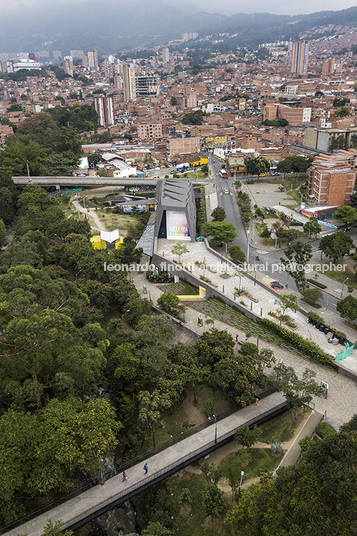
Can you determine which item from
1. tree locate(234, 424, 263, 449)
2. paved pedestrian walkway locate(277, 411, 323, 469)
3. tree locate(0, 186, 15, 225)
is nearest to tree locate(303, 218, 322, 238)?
paved pedestrian walkway locate(277, 411, 323, 469)

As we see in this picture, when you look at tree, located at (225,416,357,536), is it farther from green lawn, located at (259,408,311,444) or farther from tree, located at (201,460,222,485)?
green lawn, located at (259,408,311,444)

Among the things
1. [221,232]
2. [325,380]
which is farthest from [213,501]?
[221,232]

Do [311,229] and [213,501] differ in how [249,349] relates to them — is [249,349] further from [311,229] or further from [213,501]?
[311,229]

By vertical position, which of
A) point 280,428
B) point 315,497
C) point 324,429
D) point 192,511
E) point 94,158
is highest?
point 94,158

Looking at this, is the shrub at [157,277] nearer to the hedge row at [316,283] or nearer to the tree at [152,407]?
the hedge row at [316,283]

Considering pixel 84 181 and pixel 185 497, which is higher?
pixel 84 181

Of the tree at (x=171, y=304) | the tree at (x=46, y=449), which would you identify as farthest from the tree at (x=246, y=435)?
the tree at (x=171, y=304)
